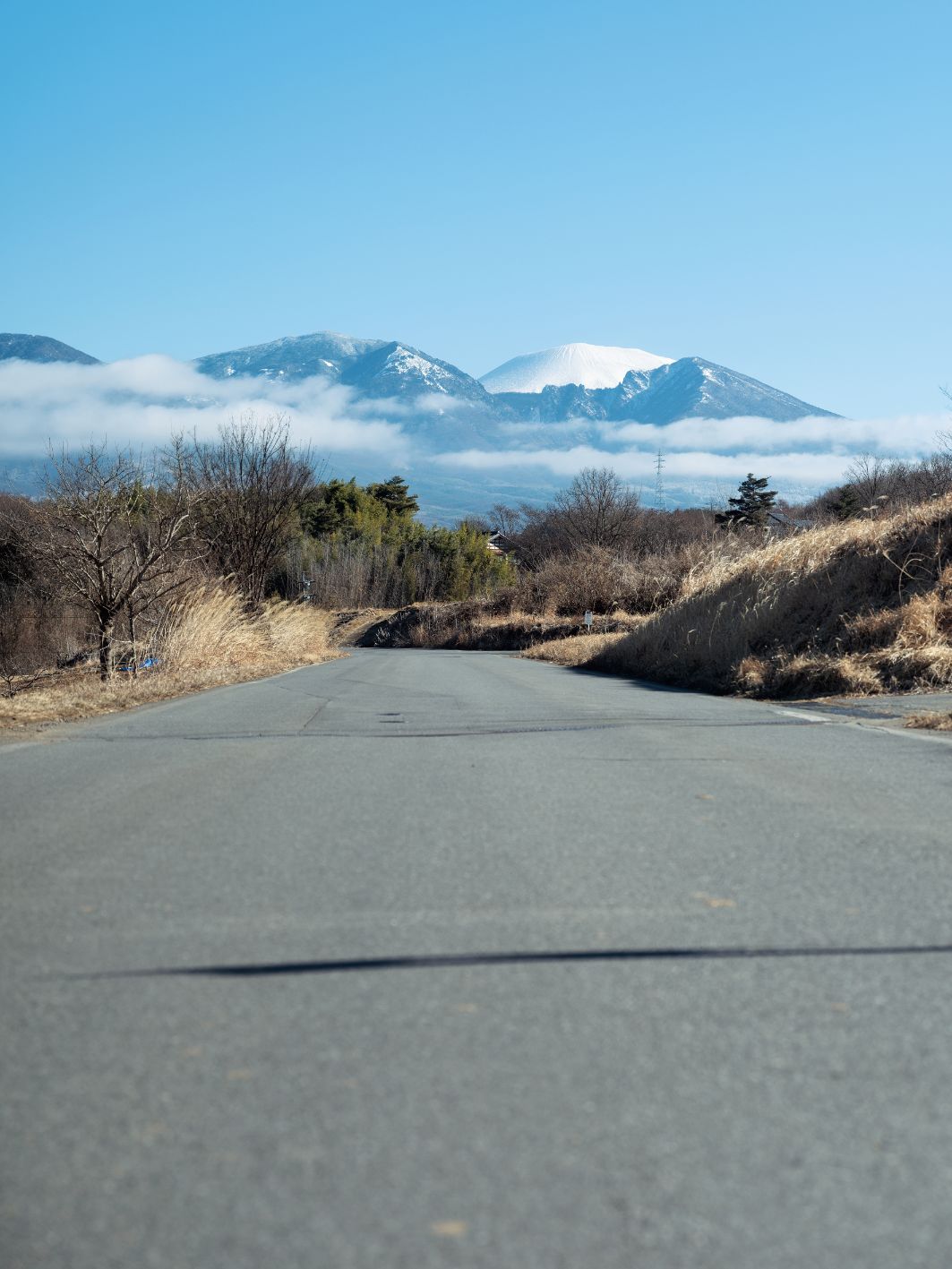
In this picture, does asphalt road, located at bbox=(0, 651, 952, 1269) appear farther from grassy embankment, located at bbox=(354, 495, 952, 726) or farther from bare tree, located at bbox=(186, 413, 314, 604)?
bare tree, located at bbox=(186, 413, 314, 604)

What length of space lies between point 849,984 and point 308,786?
4.32 m

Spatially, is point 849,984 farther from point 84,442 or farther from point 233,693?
point 84,442

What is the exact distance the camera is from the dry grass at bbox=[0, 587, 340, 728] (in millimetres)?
13664

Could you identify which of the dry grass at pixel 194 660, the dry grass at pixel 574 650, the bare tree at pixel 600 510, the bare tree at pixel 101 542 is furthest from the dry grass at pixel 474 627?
the bare tree at pixel 101 542

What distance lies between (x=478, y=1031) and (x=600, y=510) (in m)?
71.6

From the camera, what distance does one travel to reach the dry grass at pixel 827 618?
47.9ft

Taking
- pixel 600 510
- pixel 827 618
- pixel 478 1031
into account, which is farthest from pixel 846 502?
pixel 478 1031

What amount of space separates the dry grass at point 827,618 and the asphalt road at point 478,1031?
827 cm

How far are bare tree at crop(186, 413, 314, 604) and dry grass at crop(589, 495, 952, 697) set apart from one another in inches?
623

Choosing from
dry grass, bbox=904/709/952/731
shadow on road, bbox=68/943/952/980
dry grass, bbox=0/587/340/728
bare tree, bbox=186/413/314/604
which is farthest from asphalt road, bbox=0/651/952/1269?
bare tree, bbox=186/413/314/604

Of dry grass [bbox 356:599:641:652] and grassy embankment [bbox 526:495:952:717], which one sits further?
dry grass [bbox 356:599:641:652]

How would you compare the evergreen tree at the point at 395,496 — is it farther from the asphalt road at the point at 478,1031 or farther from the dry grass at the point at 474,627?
the asphalt road at the point at 478,1031

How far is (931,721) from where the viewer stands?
10266 millimetres

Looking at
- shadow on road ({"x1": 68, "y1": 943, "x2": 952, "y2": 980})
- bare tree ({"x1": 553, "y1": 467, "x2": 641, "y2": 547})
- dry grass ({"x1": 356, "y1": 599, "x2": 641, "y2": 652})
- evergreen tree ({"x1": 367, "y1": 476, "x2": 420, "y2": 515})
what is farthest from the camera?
evergreen tree ({"x1": 367, "y1": 476, "x2": 420, "y2": 515})
